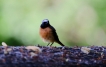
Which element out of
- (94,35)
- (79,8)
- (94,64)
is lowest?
(94,64)

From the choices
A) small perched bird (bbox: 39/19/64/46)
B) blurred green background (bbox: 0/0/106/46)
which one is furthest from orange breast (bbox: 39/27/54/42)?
blurred green background (bbox: 0/0/106/46)

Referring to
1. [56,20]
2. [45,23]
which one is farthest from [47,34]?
[56,20]

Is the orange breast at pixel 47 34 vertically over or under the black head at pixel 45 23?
under

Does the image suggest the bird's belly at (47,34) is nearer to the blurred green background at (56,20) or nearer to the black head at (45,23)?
the black head at (45,23)

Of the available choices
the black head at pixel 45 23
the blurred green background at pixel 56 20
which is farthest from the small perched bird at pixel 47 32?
the blurred green background at pixel 56 20

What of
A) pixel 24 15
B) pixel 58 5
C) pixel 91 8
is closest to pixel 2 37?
pixel 24 15

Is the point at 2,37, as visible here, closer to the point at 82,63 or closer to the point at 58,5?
the point at 58,5

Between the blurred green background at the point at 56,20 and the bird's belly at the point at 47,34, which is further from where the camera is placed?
the blurred green background at the point at 56,20

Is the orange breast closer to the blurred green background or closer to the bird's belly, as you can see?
the bird's belly

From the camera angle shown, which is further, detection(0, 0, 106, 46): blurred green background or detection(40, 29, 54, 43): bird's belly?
detection(0, 0, 106, 46): blurred green background
